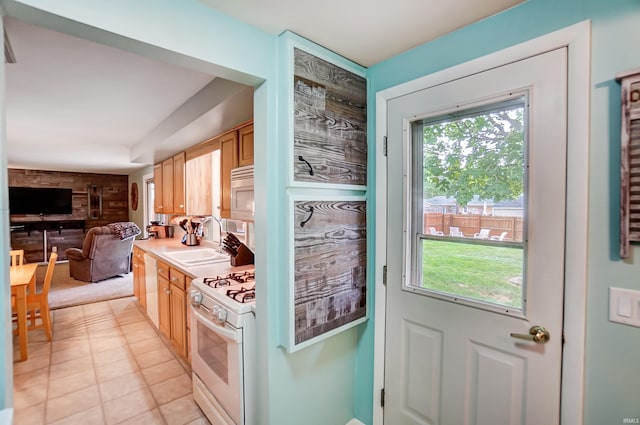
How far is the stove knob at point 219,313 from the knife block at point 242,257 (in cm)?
90

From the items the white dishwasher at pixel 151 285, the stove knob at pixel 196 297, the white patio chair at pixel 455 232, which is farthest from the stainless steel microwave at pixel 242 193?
the white dishwasher at pixel 151 285

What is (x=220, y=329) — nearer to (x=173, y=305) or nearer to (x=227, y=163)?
(x=173, y=305)

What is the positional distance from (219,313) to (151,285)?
2.07 metres

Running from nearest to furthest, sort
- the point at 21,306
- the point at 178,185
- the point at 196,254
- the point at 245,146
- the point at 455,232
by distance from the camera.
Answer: the point at 455,232 → the point at 245,146 → the point at 21,306 → the point at 196,254 → the point at 178,185

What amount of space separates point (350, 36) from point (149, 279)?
3.22 m

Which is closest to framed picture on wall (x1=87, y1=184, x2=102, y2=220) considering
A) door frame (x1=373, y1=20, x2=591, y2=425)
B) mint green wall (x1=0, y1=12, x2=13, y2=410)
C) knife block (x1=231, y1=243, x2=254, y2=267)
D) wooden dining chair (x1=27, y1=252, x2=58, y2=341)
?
wooden dining chair (x1=27, y1=252, x2=58, y2=341)

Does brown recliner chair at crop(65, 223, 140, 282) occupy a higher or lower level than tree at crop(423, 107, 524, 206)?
lower

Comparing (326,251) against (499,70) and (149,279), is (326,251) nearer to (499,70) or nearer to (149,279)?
(499,70)

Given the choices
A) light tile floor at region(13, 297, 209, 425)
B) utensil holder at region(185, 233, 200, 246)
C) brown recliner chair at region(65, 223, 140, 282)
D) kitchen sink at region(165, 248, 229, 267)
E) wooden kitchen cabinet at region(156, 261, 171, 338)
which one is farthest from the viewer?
brown recliner chair at region(65, 223, 140, 282)

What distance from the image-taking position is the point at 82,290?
15.2 feet

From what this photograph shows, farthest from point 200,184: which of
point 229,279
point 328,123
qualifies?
point 328,123

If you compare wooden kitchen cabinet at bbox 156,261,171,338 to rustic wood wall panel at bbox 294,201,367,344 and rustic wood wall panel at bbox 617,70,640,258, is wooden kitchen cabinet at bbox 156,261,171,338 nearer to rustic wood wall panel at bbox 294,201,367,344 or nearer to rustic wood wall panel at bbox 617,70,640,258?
rustic wood wall panel at bbox 294,201,367,344

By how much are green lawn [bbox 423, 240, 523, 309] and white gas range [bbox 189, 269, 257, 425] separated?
983 mm

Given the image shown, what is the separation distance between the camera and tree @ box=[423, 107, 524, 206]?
47.9 inches
